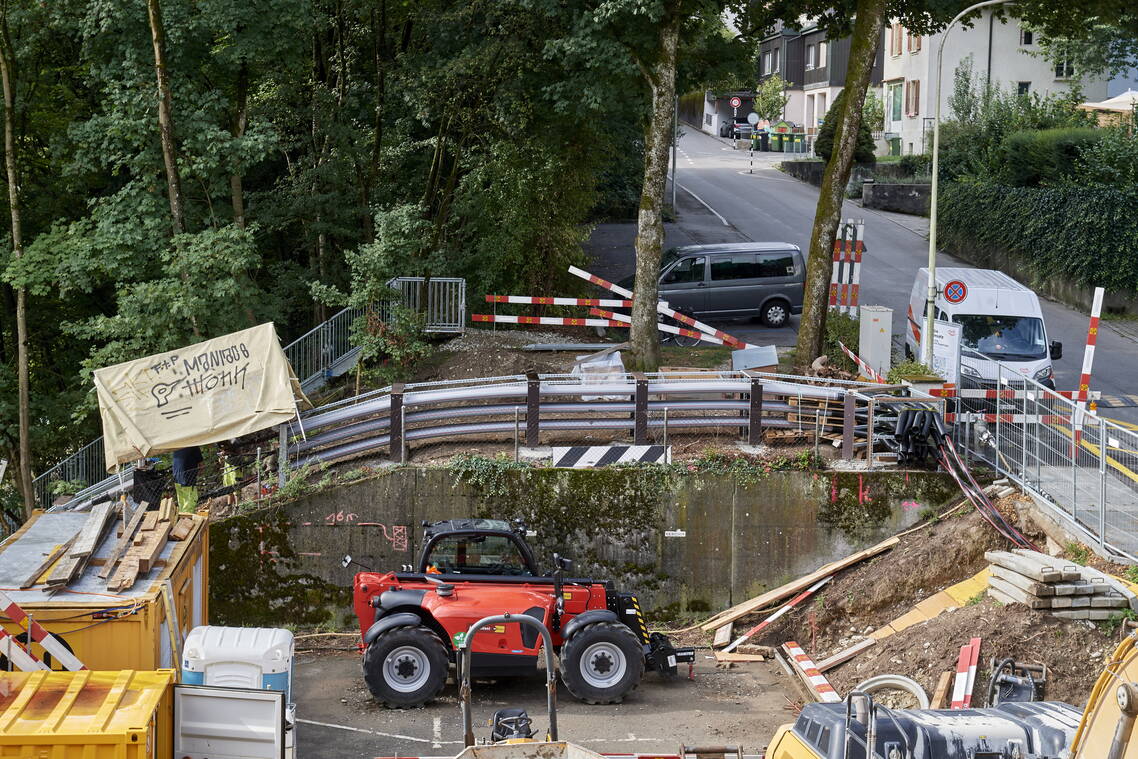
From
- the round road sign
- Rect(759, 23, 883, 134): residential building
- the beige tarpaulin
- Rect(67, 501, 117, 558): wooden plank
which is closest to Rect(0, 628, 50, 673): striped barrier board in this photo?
Rect(67, 501, 117, 558): wooden plank

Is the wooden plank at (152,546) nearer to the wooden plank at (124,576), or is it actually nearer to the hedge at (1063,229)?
the wooden plank at (124,576)

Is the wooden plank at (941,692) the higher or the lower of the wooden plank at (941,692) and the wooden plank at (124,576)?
the lower

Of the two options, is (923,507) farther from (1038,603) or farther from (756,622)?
(1038,603)

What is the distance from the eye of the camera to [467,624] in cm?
1251

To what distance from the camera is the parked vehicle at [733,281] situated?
2755cm

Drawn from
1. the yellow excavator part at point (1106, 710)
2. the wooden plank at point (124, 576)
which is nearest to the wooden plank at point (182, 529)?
the wooden plank at point (124, 576)

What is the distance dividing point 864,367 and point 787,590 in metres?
5.22

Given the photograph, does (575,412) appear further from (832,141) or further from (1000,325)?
(832,141)

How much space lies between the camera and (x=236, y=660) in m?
10.2

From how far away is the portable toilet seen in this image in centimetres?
1017

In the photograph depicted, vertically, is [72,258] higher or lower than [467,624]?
higher

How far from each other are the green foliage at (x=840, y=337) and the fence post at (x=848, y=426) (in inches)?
232

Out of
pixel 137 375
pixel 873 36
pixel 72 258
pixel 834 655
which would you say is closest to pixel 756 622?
pixel 834 655

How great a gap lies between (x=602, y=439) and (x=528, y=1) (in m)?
8.36
